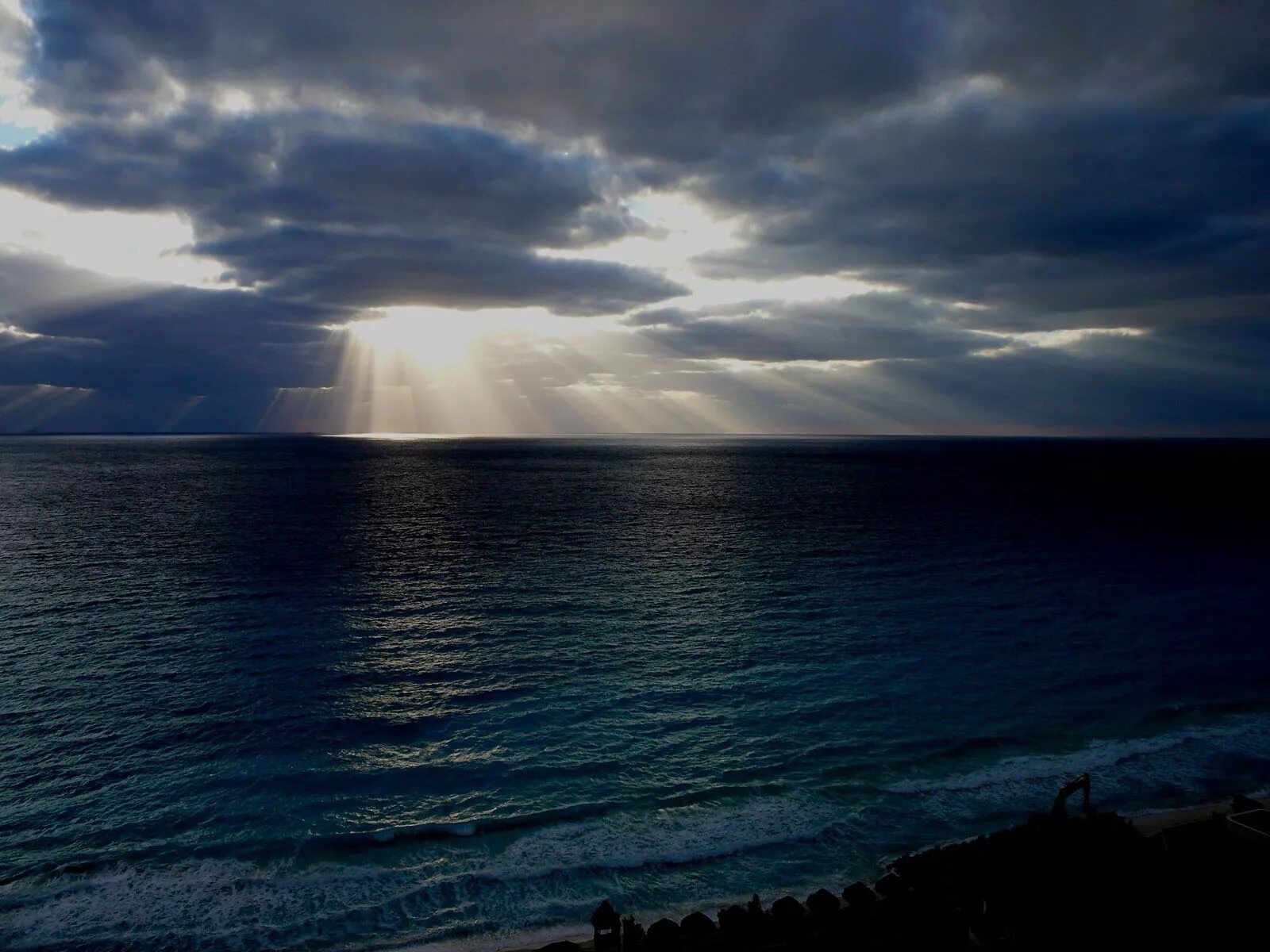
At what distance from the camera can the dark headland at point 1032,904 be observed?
54.9ft

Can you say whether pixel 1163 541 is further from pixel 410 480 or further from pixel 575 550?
pixel 410 480

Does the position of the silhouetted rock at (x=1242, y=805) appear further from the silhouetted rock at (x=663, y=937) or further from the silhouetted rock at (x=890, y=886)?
the silhouetted rock at (x=663, y=937)

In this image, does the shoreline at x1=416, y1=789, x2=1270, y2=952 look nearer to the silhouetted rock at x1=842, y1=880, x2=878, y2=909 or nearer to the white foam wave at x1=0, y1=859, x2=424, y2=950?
the silhouetted rock at x1=842, y1=880, x2=878, y2=909

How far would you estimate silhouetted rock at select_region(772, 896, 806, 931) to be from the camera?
57.0 ft

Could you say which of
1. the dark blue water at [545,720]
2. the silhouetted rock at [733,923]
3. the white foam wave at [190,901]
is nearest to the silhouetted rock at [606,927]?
the silhouetted rock at [733,923]

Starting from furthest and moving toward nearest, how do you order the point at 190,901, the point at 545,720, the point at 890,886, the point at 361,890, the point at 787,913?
the point at 545,720
the point at 361,890
the point at 190,901
the point at 890,886
the point at 787,913

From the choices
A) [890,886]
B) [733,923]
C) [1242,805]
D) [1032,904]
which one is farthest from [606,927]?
[1242,805]

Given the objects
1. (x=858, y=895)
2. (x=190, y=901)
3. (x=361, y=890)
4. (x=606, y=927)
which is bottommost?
(x=190, y=901)

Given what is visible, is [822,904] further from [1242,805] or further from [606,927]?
[1242,805]

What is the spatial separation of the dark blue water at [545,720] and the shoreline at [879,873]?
0.37 metres

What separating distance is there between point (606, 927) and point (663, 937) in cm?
140

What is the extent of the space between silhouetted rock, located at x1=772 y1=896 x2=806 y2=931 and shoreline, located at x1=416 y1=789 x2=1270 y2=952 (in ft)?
6.48

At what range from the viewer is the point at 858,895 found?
1852 centimetres

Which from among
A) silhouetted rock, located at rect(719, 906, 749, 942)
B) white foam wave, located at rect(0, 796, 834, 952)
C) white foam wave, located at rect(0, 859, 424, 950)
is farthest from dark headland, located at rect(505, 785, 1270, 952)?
white foam wave, located at rect(0, 859, 424, 950)
